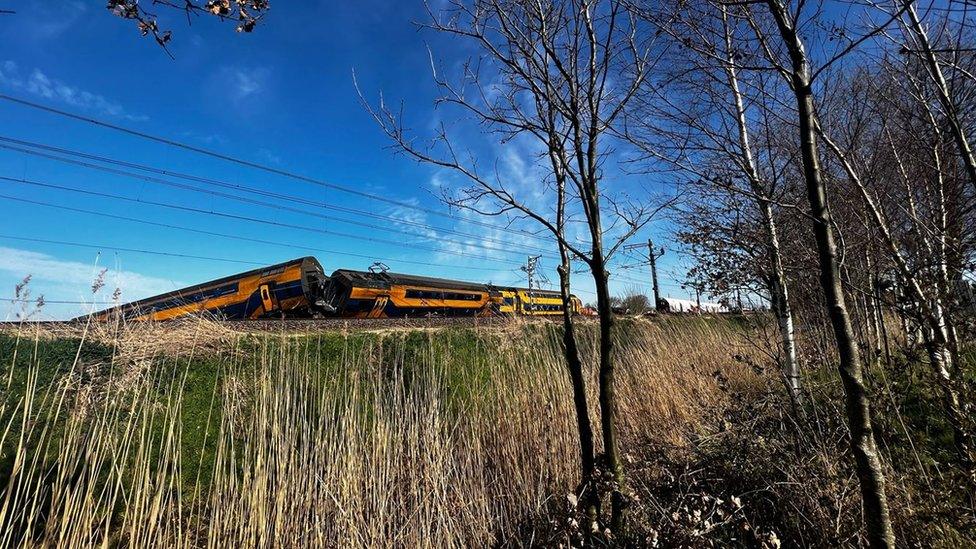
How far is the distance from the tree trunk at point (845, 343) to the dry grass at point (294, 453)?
6.38ft

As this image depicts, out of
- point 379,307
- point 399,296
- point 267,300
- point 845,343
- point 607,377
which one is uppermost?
point 399,296

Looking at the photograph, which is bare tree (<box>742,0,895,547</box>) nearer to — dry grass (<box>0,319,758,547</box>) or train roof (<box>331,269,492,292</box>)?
dry grass (<box>0,319,758,547</box>)

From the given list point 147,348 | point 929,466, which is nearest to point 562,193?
point 929,466

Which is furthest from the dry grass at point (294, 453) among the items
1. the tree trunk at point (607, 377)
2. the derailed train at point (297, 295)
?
the derailed train at point (297, 295)

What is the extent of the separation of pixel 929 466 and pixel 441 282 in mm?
A: 12029

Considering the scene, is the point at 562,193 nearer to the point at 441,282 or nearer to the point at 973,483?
the point at 973,483

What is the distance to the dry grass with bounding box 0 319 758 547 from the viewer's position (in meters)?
2.46

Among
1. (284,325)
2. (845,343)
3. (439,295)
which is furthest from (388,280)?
(845,343)

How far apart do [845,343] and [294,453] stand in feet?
9.30

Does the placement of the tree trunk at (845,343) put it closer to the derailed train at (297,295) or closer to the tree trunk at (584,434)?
the tree trunk at (584,434)

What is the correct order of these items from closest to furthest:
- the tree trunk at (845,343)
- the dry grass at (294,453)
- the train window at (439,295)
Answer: the tree trunk at (845,343)
the dry grass at (294,453)
the train window at (439,295)

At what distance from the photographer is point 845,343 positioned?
1310 mm

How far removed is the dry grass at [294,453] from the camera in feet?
8.09

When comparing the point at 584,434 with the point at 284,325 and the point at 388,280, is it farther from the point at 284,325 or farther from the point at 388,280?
the point at 388,280
